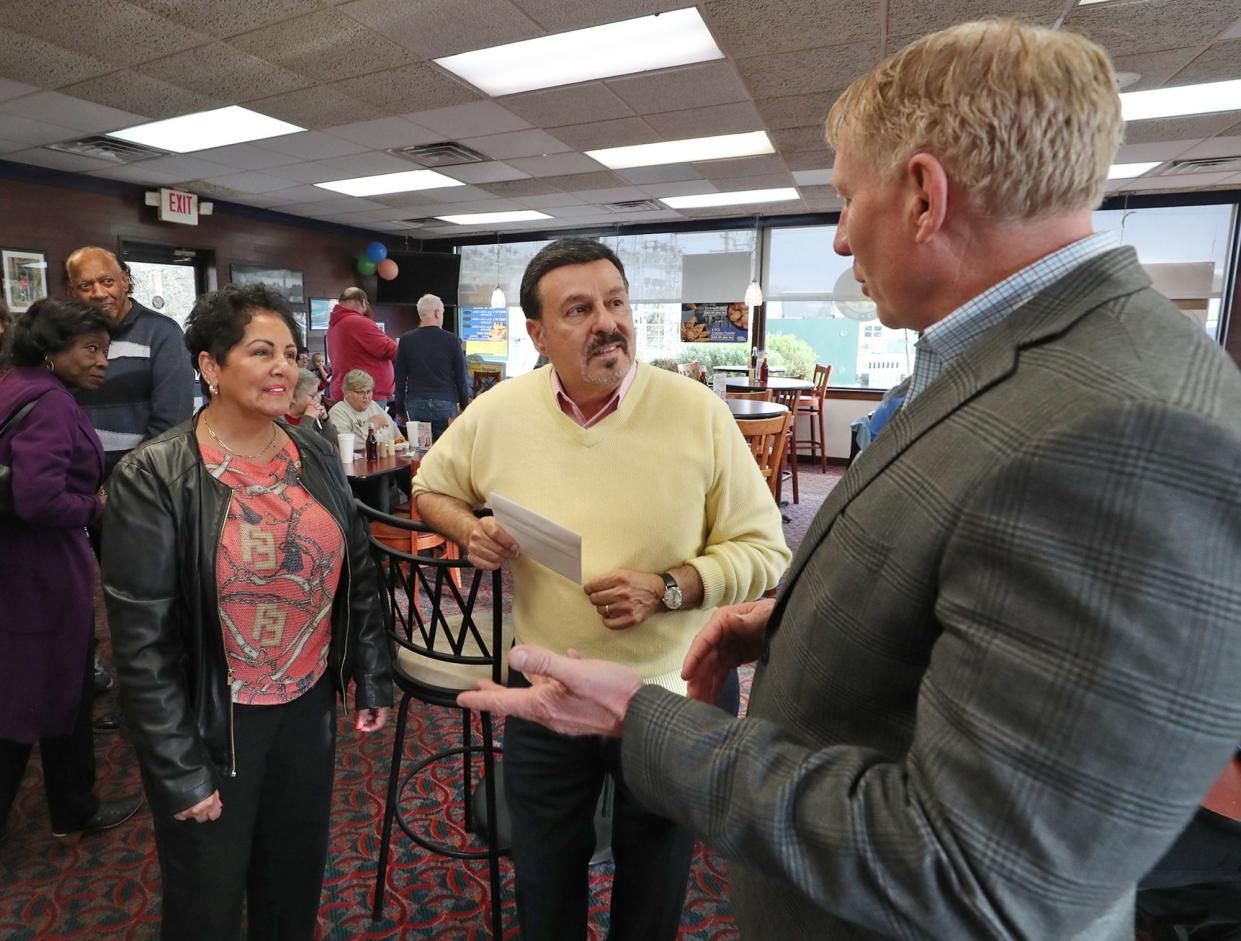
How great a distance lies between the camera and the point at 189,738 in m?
1.28

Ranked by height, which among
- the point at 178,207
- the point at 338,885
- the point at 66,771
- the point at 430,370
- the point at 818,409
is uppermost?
the point at 178,207

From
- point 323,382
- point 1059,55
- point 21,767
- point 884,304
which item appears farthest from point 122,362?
point 323,382

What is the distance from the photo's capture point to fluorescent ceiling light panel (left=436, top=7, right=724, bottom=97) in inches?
134

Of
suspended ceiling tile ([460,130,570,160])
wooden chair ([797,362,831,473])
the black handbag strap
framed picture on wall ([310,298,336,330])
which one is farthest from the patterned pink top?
framed picture on wall ([310,298,336,330])

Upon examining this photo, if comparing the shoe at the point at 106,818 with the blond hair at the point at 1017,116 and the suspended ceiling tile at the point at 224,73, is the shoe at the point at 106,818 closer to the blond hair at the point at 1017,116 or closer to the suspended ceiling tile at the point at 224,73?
the blond hair at the point at 1017,116

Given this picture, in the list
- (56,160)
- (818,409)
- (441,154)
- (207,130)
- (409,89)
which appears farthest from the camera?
(818,409)

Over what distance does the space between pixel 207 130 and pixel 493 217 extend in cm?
380

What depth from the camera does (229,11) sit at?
10.4 ft

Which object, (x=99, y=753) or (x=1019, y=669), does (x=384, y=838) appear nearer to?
(x=99, y=753)

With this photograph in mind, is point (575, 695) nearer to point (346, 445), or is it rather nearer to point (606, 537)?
point (606, 537)

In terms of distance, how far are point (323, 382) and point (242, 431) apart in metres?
7.12

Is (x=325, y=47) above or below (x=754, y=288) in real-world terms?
above

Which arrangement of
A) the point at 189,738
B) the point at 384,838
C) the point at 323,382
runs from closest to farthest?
the point at 189,738 → the point at 384,838 → the point at 323,382

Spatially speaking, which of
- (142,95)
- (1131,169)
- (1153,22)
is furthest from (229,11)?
(1131,169)
